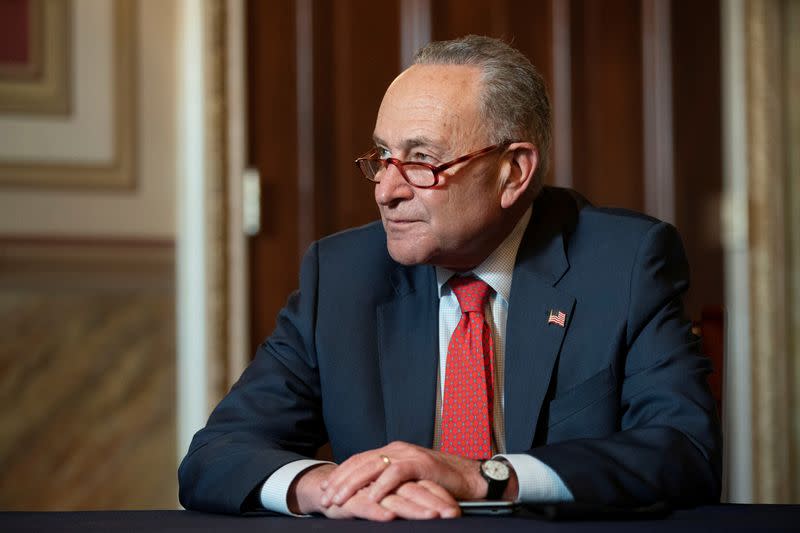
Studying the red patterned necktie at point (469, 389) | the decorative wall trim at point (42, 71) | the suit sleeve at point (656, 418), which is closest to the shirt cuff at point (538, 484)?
the suit sleeve at point (656, 418)

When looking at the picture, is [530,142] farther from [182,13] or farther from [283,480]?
[182,13]

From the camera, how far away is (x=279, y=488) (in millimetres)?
1562

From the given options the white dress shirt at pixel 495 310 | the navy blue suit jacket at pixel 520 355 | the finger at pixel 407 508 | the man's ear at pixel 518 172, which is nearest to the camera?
the finger at pixel 407 508

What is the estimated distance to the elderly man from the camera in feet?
6.15

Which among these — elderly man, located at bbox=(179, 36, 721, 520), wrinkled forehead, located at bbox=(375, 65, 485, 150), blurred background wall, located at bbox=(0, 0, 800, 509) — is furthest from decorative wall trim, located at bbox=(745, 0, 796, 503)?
wrinkled forehead, located at bbox=(375, 65, 485, 150)

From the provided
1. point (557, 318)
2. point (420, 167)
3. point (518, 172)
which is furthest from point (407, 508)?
point (518, 172)

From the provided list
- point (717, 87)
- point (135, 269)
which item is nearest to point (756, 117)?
point (717, 87)

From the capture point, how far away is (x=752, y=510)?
1375mm

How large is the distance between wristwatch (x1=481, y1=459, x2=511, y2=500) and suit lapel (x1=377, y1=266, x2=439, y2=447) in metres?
0.38

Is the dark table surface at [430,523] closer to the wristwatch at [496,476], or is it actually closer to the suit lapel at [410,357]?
the wristwatch at [496,476]

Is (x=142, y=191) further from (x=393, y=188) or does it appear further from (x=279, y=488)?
(x=279, y=488)

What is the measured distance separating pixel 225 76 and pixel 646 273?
154cm

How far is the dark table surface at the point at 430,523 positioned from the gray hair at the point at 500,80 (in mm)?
867

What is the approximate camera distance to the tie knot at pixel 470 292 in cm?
198
